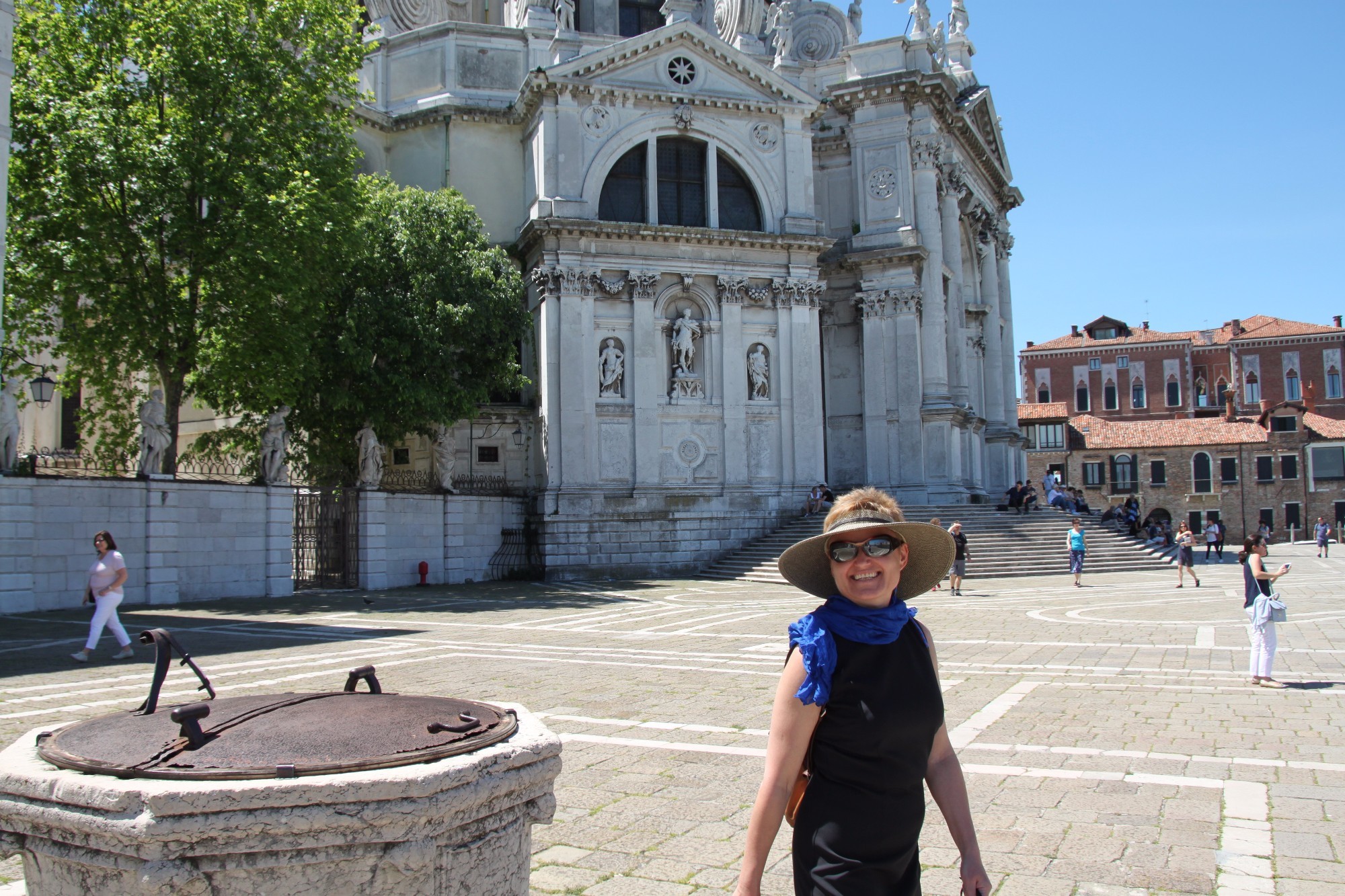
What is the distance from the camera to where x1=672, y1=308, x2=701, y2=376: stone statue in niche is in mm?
31344

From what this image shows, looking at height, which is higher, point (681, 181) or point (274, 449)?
point (681, 181)

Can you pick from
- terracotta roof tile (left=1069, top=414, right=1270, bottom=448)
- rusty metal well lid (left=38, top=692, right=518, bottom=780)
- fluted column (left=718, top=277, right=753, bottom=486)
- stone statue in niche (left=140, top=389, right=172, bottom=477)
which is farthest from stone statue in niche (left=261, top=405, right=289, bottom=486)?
terracotta roof tile (left=1069, top=414, right=1270, bottom=448)

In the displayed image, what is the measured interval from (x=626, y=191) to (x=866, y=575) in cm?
3007

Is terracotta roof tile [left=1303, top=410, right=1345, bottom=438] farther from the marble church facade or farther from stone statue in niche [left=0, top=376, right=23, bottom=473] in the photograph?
stone statue in niche [left=0, top=376, right=23, bottom=473]

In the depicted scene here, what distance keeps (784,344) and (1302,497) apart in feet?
145

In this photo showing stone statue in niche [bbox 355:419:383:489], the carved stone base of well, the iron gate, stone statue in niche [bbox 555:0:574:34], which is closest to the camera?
the carved stone base of well

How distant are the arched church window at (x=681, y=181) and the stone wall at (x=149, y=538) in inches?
603

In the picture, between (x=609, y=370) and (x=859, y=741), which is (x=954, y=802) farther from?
(x=609, y=370)

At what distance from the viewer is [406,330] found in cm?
2572

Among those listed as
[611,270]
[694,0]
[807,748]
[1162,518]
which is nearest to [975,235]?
[694,0]

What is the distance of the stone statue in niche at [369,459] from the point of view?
82.1ft

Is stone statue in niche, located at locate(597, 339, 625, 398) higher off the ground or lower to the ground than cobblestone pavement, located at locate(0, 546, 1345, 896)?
higher

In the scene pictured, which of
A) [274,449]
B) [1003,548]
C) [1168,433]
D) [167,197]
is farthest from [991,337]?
[167,197]

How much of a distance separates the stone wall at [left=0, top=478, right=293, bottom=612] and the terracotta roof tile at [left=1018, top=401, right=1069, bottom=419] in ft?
170
